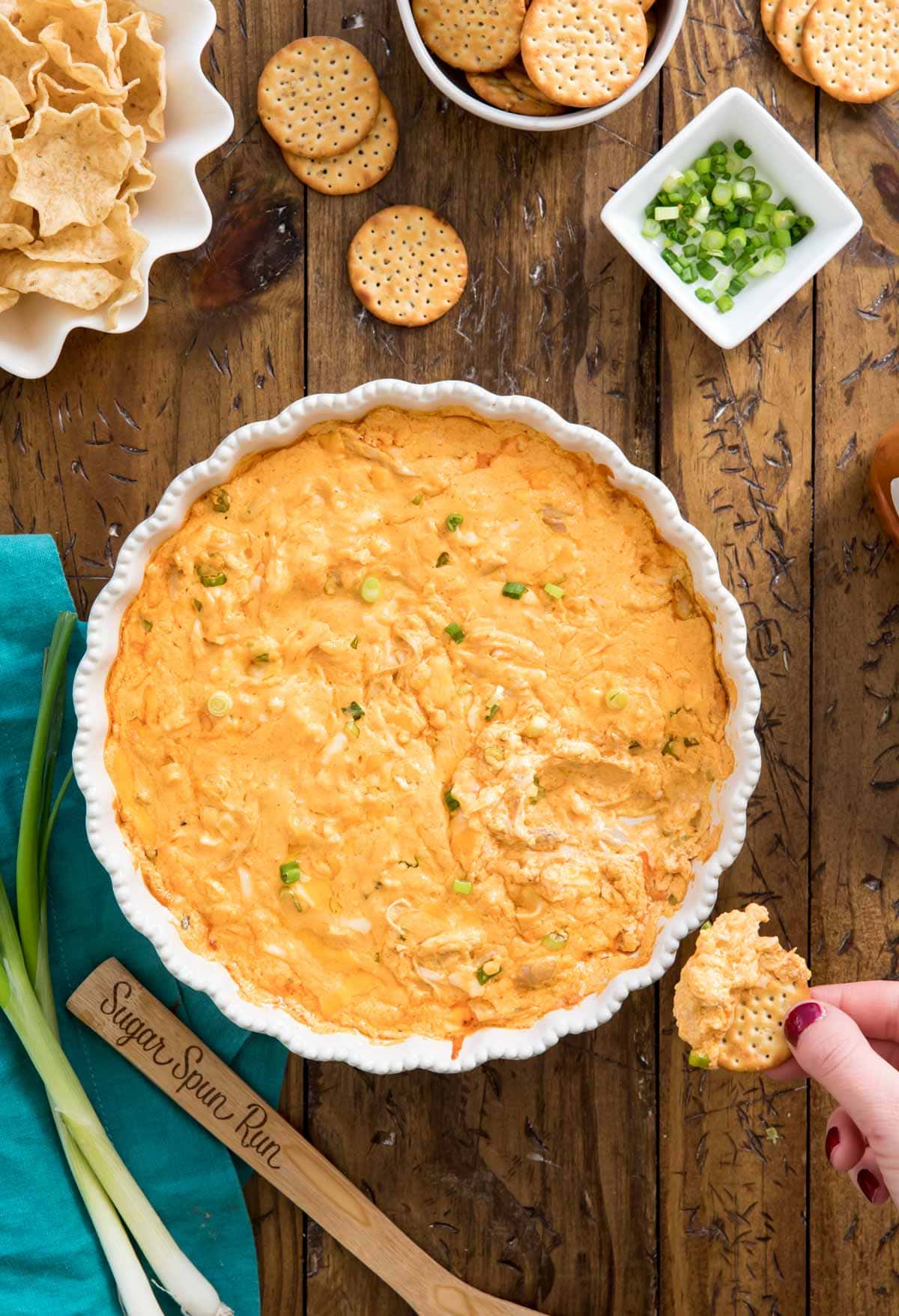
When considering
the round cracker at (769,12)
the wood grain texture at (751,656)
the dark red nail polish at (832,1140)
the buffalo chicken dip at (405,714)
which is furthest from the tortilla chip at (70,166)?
the dark red nail polish at (832,1140)

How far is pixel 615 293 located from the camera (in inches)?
98.8

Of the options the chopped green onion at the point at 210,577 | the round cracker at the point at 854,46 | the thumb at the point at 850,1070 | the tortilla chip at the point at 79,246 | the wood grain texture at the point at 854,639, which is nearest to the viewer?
the thumb at the point at 850,1070

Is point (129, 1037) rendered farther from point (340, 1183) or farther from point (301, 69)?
point (301, 69)

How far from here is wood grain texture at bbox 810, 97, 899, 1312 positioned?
256 cm

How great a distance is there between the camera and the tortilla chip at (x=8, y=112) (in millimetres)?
2164

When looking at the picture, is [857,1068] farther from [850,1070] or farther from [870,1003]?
[870,1003]

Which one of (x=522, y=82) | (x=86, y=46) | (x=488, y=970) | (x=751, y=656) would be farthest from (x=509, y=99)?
(x=488, y=970)

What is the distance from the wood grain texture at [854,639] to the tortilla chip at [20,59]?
151cm

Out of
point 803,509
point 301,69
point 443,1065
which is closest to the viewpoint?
point 443,1065

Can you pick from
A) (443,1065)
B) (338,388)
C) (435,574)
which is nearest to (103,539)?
(338,388)

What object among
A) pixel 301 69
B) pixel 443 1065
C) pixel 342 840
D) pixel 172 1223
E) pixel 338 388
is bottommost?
pixel 172 1223

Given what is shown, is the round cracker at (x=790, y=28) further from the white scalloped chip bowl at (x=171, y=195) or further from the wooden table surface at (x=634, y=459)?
the white scalloped chip bowl at (x=171, y=195)

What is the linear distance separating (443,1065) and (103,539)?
1.19 m

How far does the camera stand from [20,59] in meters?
2.20
